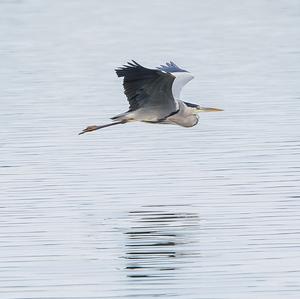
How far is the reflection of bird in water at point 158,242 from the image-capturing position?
11.4m

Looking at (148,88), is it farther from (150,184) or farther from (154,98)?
(150,184)

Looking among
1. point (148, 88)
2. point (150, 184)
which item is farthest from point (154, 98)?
point (150, 184)

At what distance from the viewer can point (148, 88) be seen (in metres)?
14.4

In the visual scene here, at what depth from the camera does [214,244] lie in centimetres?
1204

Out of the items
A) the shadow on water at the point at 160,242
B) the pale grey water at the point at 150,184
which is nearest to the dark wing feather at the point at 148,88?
the pale grey water at the point at 150,184

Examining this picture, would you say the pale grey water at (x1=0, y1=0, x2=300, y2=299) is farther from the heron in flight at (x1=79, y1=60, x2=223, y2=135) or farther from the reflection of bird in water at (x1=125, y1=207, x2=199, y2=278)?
the heron in flight at (x1=79, y1=60, x2=223, y2=135)

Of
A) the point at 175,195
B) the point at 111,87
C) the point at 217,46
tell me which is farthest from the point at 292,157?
the point at 217,46

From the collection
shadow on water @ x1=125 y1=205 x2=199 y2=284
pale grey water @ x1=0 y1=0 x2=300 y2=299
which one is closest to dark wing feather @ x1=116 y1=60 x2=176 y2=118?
pale grey water @ x1=0 y1=0 x2=300 y2=299

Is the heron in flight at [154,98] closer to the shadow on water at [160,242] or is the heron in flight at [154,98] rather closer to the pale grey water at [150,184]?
the pale grey water at [150,184]

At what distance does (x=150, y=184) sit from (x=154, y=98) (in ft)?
2.74

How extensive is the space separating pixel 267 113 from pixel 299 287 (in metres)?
8.94

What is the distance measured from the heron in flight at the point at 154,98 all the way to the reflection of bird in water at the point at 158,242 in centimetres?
135

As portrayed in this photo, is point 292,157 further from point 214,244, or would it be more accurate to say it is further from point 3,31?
point 3,31

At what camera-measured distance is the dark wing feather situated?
1380 centimetres
